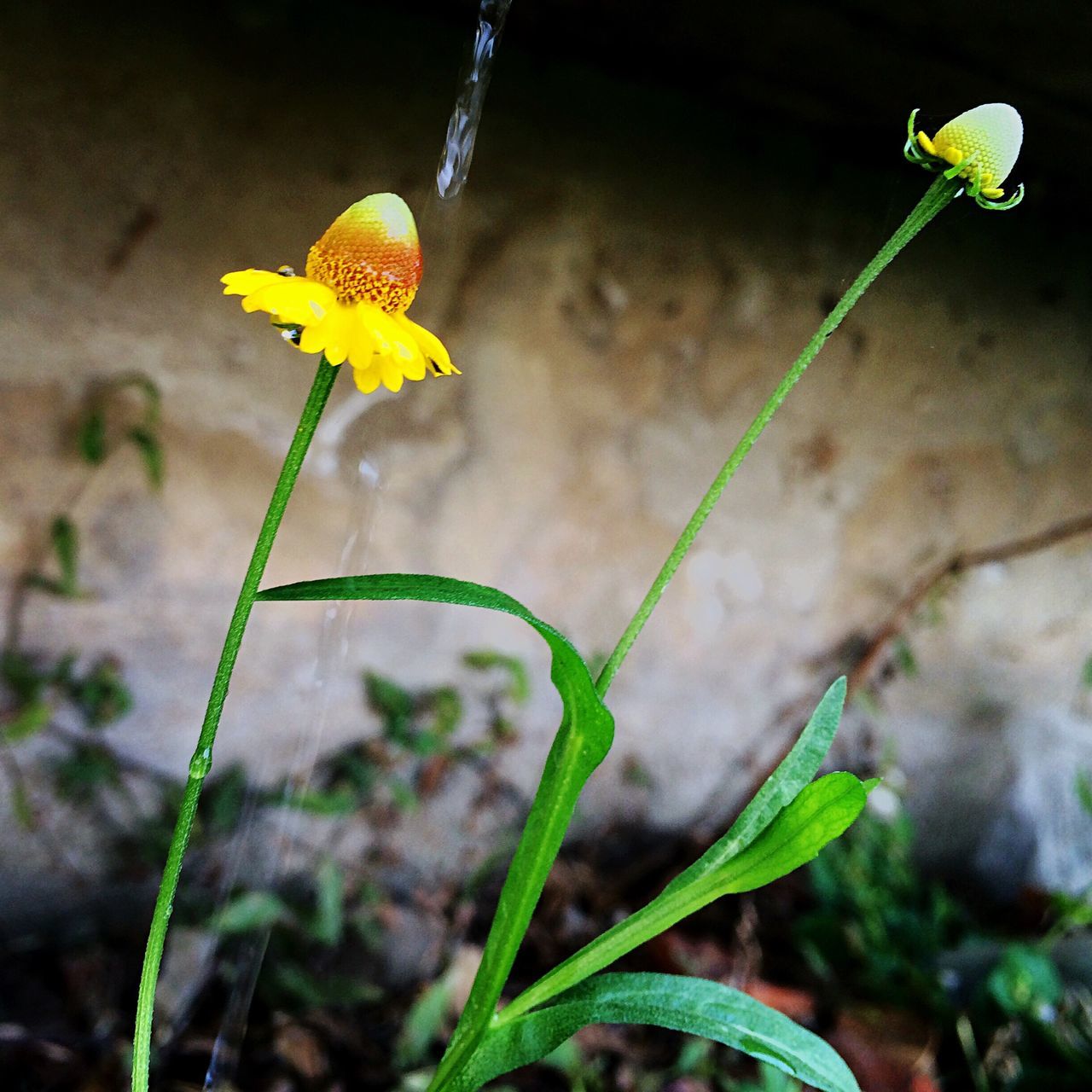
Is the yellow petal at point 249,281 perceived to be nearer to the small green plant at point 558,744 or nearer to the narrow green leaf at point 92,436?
the small green plant at point 558,744

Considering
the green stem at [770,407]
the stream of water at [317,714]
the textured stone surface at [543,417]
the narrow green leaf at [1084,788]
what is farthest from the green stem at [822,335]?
the narrow green leaf at [1084,788]

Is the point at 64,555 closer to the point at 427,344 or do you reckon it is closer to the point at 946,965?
the point at 427,344

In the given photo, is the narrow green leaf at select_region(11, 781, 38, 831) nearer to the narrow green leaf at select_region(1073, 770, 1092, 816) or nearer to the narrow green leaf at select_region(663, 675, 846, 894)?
the narrow green leaf at select_region(663, 675, 846, 894)

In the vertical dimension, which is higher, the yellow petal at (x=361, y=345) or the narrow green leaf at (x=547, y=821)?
the yellow petal at (x=361, y=345)

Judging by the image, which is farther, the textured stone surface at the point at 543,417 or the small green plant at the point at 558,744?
the textured stone surface at the point at 543,417

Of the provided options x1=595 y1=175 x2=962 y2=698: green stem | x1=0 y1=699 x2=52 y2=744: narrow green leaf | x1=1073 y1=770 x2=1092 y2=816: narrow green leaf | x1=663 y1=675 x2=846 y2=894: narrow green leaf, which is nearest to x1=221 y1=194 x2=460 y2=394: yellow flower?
x1=595 y1=175 x2=962 y2=698: green stem

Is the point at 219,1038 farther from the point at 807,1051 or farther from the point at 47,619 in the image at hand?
the point at 807,1051

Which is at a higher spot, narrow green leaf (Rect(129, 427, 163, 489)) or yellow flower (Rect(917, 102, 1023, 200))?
narrow green leaf (Rect(129, 427, 163, 489))
